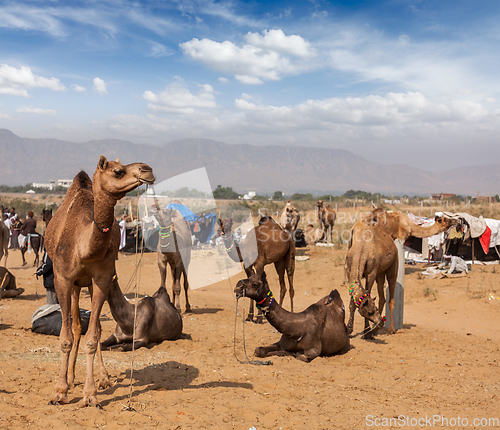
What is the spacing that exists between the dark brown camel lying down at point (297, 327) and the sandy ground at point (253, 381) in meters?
0.21

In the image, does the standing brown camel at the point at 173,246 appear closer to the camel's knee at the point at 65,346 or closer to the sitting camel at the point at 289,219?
the camel's knee at the point at 65,346

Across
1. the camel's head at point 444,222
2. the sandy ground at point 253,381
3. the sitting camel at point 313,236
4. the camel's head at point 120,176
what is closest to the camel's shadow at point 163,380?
the sandy ground at point 253,381

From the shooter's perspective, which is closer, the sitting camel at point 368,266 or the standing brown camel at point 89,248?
the standing brown camel at point 89,248

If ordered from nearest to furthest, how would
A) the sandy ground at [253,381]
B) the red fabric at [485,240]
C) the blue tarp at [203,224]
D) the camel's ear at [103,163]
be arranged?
the camel's ear at [103,163] < the sandy ground at [253,381] < the red fabric at [485,240] < the blue tarp at [203,224]

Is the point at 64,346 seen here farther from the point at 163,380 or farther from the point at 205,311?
the point at 205,311

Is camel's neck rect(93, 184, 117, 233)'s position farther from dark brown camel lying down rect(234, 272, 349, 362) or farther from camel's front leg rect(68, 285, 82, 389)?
dark brown camel lying down rect(234, 272, 349, 362)

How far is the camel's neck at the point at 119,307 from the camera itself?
6344 mm

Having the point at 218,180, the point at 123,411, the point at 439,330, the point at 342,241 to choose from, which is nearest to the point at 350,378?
the point at 123,411

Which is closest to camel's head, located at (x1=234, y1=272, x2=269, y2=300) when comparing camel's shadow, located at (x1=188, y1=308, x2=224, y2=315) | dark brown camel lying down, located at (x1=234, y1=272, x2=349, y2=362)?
dark brown camel lying down, located at (x1=234, y1=272, x2=349, y2=362)

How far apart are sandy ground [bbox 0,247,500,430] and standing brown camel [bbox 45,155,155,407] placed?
1.60 feet

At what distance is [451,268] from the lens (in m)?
15.1

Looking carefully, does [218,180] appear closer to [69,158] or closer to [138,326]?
[69,158]

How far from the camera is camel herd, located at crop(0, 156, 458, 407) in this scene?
4094mm

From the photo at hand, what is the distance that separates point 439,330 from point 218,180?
171m
